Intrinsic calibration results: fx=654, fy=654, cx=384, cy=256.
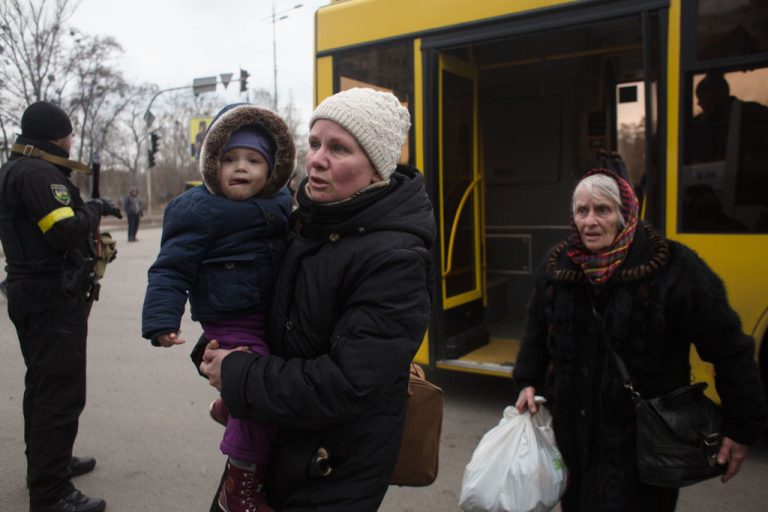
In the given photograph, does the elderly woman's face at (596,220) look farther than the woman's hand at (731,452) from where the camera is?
Yes

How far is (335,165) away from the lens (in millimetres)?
1582

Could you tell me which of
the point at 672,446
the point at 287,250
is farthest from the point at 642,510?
the point at 287,250

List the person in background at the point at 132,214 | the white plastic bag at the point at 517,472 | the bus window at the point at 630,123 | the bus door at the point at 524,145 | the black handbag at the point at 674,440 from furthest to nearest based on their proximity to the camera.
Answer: the person in background at the point at 132,214
the bus window at the point at 630,123
the bus door at the point at 524,145
the white plastic bag at the point at 517,472
the black handbag at the point at 674,440

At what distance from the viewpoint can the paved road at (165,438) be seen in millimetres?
3498

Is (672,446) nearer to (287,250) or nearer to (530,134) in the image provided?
(287,250)

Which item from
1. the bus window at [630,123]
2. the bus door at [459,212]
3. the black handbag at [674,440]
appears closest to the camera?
the black handbag at [674,440]

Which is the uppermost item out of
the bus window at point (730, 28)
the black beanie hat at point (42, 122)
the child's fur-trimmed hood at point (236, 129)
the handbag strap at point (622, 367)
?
the bus window at point (730, 28)

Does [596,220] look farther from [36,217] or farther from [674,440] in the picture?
[36,217]

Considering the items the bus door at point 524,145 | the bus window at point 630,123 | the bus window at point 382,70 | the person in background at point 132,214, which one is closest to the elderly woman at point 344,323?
the bus window at point 382,70

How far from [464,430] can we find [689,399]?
2484mm

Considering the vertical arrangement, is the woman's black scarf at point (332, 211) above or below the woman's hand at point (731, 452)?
above

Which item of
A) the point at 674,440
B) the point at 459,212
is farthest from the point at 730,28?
the point at 674,440

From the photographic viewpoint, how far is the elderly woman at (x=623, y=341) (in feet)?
7.00

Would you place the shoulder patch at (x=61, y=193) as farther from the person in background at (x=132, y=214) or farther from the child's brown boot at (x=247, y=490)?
the person in background at (x=132, y=214)
